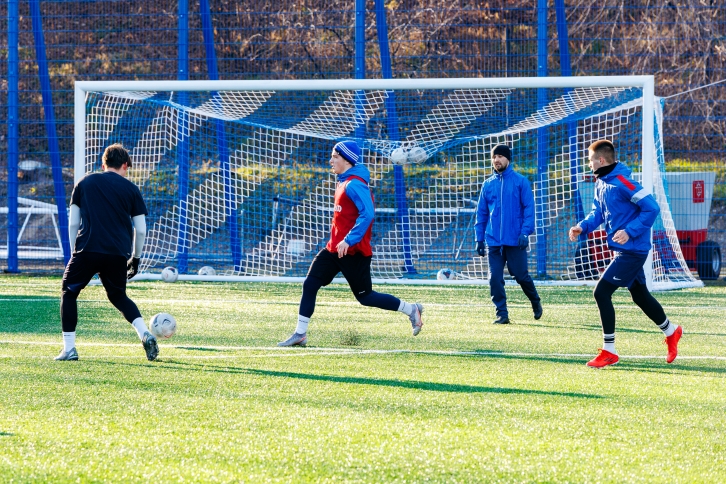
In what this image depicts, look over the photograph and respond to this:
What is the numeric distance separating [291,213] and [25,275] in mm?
4314

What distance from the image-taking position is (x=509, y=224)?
10.1m

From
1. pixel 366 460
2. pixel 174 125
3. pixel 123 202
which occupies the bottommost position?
pixel 366 460

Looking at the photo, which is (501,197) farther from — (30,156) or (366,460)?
(30,156)

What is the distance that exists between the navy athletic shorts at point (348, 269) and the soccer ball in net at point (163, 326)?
1.21 meters

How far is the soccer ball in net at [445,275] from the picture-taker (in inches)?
557

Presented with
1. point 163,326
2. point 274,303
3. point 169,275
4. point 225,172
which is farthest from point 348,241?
point 225,172

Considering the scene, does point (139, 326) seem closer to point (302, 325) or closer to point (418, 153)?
point (302, 325)

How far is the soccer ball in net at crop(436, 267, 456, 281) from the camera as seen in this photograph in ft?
46.4

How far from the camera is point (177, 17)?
1598 cm

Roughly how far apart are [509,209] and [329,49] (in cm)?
671

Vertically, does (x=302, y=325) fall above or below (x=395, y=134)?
below

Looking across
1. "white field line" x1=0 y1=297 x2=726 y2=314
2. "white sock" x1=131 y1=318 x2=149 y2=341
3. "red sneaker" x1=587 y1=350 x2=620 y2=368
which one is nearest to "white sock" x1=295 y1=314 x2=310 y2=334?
"white sock" x1=131 y1=318 x2=149 y2=341

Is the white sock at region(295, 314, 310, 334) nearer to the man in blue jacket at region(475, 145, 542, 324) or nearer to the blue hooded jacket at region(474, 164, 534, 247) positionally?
the man in blue jacket at region(475, 145, 542, 324)

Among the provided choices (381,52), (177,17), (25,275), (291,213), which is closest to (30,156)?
(25,275)
